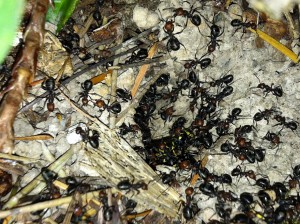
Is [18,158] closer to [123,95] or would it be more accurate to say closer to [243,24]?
[123,95]

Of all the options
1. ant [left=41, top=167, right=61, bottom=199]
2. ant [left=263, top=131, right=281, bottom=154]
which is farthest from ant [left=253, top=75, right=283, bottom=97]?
ant [left=41, top=167, right=61, bottom=199]

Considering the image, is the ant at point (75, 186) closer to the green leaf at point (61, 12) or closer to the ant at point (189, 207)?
the ant at point (189, 207)

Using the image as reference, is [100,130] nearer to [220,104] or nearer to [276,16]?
[220,104]

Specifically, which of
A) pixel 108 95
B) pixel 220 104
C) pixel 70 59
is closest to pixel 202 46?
pixel 220 104

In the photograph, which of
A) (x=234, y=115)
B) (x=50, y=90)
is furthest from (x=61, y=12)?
(x=234, y=115)

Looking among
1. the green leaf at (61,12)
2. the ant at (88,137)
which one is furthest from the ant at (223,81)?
the green leaf at (61,12)

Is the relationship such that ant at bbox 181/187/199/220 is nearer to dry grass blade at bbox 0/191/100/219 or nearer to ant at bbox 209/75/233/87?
dry grass blade at bbox 0/191/100/219
